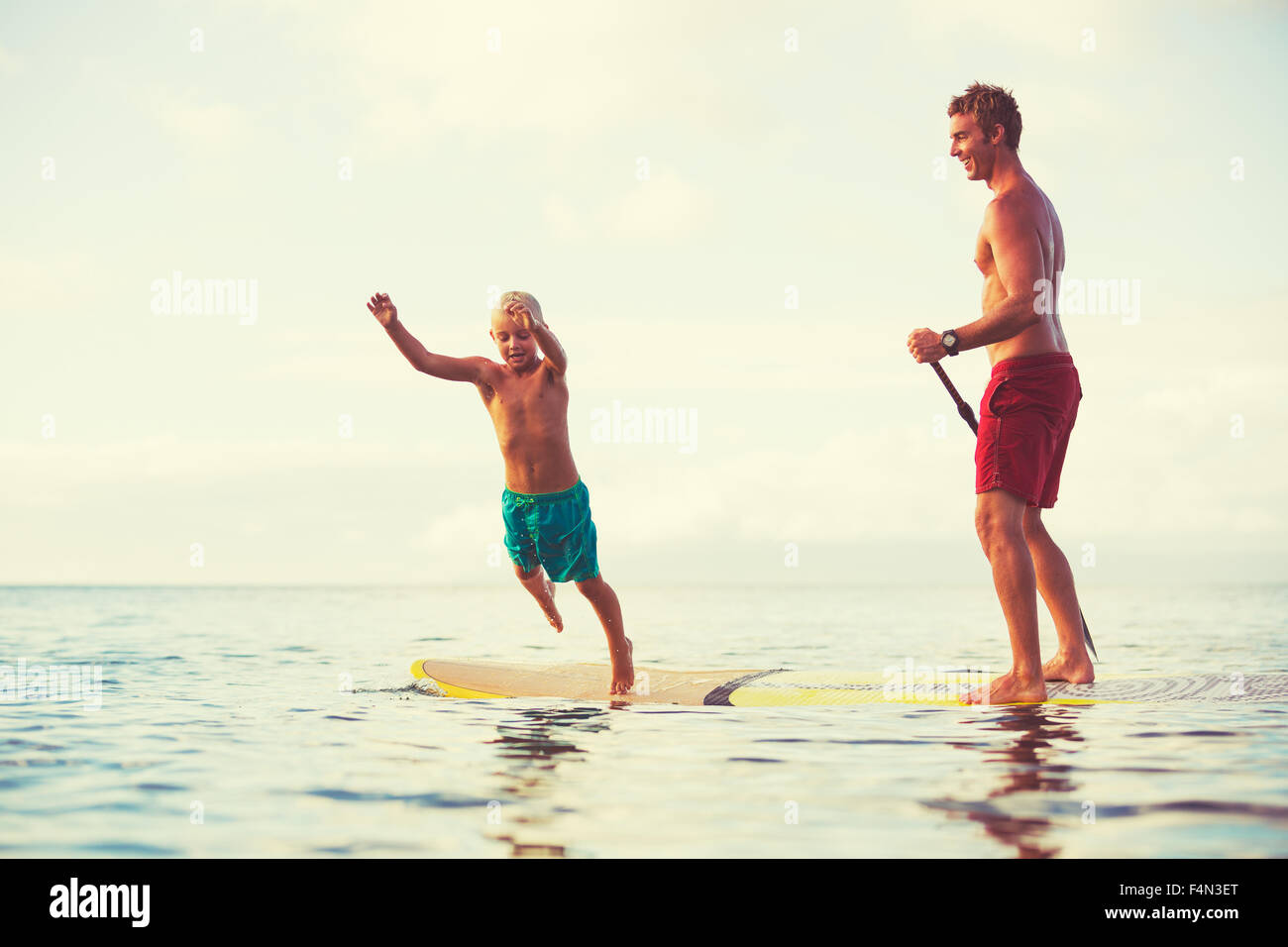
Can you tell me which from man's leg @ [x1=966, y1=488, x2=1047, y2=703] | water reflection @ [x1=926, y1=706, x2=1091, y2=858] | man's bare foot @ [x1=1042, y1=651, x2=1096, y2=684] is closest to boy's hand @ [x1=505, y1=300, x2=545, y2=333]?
man's leg @ [x1=966, y1=488, x2=1047, y2=703]

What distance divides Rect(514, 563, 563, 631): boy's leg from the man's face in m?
2.90

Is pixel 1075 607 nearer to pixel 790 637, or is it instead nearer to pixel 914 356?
pixel 914 356

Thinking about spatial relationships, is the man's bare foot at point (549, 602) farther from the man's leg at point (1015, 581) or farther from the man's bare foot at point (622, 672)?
the man's leg at point (1015, 581)

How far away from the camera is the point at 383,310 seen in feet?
17.0

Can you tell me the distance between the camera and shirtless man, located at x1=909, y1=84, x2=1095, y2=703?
4648 mm

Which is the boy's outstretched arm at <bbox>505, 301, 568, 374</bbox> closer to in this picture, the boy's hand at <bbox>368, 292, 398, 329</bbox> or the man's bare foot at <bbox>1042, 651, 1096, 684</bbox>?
the boy's hand at <bbox>368, 292, 398, 329</bbox>

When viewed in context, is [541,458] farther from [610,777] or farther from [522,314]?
[610,777]

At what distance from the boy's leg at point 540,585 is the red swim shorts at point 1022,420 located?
7.54 feet

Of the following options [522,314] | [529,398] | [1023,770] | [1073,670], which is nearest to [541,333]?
[522,314]

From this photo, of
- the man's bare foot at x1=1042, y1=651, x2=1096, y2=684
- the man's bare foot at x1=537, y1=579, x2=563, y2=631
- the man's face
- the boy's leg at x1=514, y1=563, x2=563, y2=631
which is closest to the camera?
the man's face

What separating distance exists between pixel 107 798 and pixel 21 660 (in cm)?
660

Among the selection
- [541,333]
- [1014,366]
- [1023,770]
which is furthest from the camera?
[541,333]

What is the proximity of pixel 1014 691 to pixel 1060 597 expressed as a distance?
0.67 meters
